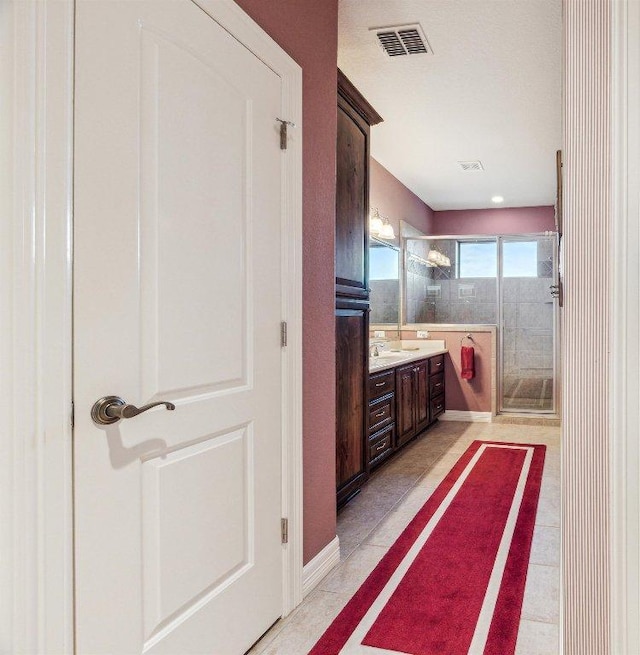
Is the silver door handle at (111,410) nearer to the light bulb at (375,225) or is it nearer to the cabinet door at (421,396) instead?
the cabinet door at (421,396)

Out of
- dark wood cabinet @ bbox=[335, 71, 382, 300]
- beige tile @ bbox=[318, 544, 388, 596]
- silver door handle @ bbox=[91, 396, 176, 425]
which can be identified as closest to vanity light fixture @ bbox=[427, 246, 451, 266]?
dark wood cabinet @ bbox=[335, 71, 382, 300]

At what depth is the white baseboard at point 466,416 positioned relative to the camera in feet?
21.1

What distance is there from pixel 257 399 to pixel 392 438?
265 cm

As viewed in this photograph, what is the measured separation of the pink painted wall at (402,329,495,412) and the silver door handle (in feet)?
18.1

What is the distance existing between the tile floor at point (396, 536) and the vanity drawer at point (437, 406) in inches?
19.8

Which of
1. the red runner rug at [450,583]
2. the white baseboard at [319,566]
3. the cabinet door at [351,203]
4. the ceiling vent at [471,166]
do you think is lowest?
the red runner rug at [450,583]

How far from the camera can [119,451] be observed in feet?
4.49

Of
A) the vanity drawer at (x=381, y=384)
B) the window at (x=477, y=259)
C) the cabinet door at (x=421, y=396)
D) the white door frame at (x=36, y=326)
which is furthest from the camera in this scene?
the window at (x=477, y=259)

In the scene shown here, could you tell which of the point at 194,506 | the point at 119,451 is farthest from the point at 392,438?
the point at 119,451

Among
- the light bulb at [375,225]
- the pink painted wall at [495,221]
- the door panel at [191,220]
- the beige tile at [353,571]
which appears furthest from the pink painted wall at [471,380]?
the door panel at [191,220]

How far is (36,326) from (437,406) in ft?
17.4

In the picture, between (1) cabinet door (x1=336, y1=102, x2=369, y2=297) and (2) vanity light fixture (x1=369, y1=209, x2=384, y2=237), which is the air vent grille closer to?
(1) cabinet door (x1=336, y1=102, x2=369, y2=297)

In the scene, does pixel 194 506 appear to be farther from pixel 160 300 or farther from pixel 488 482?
pixel 488 482

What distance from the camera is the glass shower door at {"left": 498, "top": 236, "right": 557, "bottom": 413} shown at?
21.6ft
